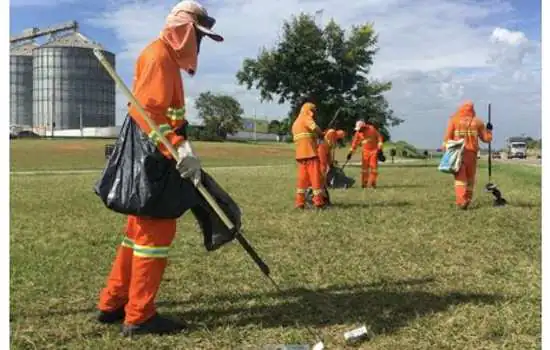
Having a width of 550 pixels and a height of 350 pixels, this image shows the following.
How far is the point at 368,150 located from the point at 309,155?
20.2 ft

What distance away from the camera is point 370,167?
16.8 m

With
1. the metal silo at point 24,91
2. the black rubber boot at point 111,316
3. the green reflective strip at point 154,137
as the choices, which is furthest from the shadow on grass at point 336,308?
the metal silo at point 24,91

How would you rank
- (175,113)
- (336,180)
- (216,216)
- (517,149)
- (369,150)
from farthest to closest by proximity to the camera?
(517,149) < (369,150) < (336,180) < (216,216) < (175,113)

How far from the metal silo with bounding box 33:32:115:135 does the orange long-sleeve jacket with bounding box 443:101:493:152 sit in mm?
46092

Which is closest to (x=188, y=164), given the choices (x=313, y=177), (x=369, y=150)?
(x=313, y=177)

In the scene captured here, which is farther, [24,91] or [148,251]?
[24,91]

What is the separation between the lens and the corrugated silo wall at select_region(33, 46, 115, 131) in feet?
187

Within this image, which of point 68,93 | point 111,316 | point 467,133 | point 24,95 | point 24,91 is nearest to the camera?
point 111,316

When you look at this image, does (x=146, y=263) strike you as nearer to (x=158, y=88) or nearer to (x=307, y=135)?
(x=158, y=88)

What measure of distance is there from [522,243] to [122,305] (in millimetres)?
5325

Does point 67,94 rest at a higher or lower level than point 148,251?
higher

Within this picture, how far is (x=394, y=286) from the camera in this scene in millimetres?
5645

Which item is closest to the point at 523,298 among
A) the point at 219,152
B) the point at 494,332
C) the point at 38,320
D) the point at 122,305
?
the point at 494,332
